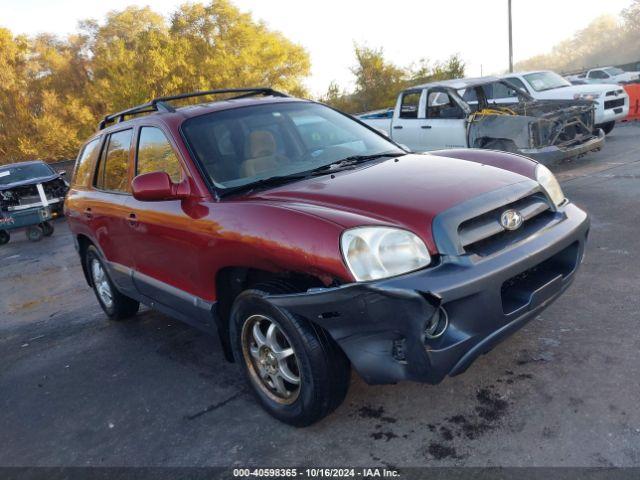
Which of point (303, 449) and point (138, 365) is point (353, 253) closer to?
point (303, 449)

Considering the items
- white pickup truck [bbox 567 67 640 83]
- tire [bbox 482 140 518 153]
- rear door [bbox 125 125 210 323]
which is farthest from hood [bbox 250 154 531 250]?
white pickup truck [bbox 567 67 640 83]

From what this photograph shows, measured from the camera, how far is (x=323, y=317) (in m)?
2.58

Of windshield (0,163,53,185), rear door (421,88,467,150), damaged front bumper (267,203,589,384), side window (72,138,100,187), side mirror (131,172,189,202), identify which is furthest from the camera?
windshield (0,163,53,185)

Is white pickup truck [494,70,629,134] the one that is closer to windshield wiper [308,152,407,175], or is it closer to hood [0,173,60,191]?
windshield wiper [308,152,407,175]

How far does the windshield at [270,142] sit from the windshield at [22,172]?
1073 cm

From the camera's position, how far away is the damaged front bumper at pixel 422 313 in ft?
7.93

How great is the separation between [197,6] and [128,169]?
30.3 meters

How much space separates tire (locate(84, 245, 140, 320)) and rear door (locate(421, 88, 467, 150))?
6.39 metres

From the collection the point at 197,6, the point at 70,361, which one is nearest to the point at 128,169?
the point at 70,361

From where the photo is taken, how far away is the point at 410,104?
1070cm

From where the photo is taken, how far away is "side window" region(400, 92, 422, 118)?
34.4ft

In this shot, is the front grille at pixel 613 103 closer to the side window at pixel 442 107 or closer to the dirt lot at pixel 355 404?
the side window at pixel 442 107

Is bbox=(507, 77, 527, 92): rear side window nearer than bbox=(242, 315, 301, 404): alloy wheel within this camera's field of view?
No

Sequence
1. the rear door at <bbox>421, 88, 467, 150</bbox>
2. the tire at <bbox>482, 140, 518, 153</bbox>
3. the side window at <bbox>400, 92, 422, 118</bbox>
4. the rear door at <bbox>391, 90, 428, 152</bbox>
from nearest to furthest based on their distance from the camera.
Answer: the tire at <bbox>482, 140, 518, 153</bbox> < the rear door at <bbox>421, 88, 467, 150</bbox> < the rear door at <bbox>391, 90, 428, 152</bbox> < the side window at <bbox>400, 92, 422, 118</bbox>
